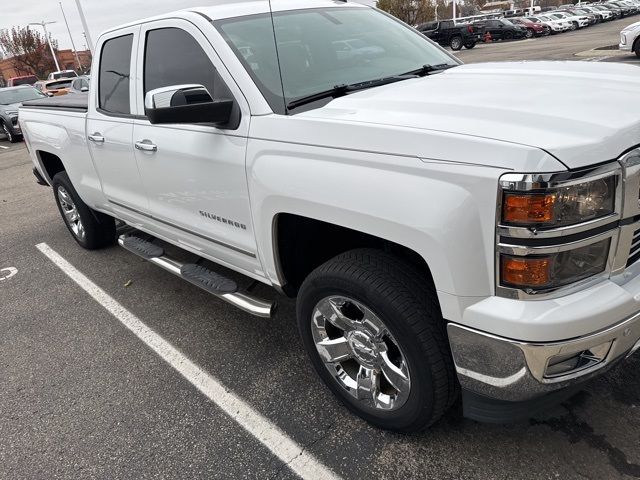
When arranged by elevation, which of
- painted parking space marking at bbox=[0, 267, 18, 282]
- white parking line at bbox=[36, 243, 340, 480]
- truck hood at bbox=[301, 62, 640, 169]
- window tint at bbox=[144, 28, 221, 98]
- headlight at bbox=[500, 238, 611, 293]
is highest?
window tint at bbox=[144, 28, 221, 98]

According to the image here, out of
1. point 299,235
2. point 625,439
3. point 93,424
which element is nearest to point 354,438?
point 299,235

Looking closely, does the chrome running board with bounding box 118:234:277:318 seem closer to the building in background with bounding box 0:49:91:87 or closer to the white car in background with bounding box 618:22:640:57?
the white car in background with bounding box 618:22:640:57

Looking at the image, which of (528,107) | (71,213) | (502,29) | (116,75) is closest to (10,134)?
(71,213)

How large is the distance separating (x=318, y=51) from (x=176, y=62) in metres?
0.84

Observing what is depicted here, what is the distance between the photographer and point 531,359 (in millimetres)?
1737

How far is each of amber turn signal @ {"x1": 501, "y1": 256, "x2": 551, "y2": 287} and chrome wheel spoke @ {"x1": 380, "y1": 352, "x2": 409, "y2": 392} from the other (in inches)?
26.5

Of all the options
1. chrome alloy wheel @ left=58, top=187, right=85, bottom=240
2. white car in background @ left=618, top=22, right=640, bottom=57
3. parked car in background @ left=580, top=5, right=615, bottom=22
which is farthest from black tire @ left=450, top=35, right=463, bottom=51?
chrome alloy wheel @ left=58, top=187, right=85, bottom=240

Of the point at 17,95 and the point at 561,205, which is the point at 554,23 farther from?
Answer: the point at 561,205

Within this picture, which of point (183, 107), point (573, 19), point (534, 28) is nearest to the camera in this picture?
point (183, 107)

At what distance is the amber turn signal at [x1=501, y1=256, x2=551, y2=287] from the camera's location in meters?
1.69

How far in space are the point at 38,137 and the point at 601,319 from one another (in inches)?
199

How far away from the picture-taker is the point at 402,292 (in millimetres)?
2043

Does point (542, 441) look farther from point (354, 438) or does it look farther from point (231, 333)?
point (231, 333)

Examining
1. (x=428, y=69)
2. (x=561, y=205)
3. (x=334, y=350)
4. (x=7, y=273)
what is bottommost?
(x=7, y=273)
